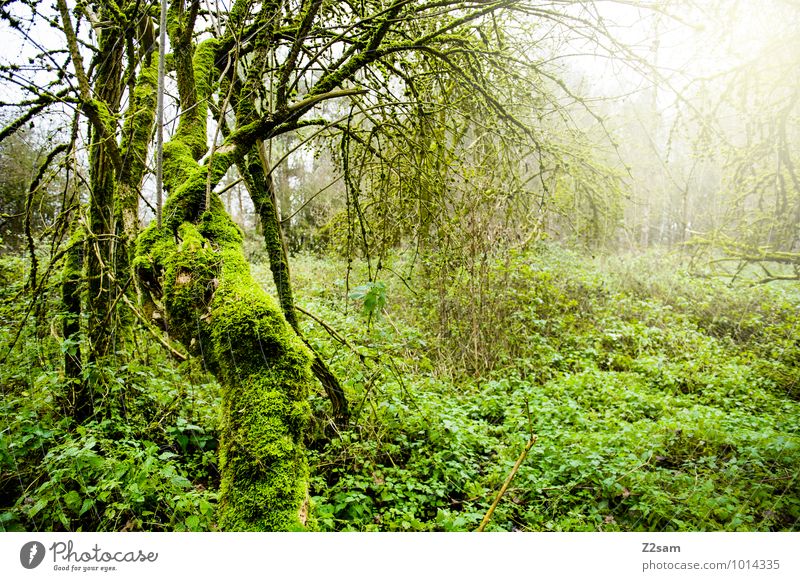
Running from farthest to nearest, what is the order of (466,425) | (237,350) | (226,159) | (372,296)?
(466,425), (372,296), (226,159), (237,350)

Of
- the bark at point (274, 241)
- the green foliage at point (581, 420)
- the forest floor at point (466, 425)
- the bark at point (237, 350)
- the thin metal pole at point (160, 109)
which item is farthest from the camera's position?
the bark at point (274, 241)

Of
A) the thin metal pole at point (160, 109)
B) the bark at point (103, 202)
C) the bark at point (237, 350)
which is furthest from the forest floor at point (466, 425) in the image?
the thin metal pole at point (160, 109)

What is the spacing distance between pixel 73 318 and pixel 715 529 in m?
3.03

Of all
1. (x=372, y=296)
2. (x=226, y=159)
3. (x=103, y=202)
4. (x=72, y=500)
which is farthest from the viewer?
(x=103, y=202)

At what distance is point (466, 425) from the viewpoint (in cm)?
245

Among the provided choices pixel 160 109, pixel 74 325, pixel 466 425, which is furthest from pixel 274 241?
pixel 466 425

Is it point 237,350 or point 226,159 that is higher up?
point 226,159

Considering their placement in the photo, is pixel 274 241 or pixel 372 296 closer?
pixel 372 296

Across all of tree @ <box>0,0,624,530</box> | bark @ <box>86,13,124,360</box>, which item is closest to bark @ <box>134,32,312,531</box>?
tree @ <box>0,0,624,530</box>

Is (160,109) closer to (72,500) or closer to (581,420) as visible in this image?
(72,500)

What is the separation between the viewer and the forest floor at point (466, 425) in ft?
4.97

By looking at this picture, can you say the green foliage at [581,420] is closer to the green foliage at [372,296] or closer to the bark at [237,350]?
the green foliage at [372,296]
